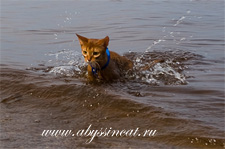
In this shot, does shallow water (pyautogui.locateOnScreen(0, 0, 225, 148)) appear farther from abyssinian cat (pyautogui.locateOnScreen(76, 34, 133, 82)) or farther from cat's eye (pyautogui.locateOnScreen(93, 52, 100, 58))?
cat's eye (pyautogui.locateOnScreen(93, 52, 100, 58))

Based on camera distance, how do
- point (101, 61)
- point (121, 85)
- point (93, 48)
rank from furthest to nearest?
1. point (121, 85)
2. point (101, 61)
3. point (93, 48)

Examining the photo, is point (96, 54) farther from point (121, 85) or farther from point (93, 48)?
point (121, 85)

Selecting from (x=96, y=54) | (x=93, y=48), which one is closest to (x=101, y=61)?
(x=96, y=54)

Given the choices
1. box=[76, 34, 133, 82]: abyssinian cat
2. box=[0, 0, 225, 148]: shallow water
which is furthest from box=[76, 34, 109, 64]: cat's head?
box=[0, 0, 225, 148]: shallow water

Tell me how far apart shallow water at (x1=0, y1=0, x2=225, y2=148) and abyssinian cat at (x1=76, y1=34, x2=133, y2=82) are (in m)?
0.19

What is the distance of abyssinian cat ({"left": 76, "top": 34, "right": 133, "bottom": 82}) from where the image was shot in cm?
614

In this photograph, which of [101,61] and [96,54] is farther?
[101,61]

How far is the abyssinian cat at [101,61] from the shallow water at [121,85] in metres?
0.19

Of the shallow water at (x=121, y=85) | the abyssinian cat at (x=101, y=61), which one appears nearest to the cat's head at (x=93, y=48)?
the abyssinian cat at (x=101, y=61)

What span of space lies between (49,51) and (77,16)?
20.2ft

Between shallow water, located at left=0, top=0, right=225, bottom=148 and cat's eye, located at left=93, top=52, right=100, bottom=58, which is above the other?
cat's eye, located at left=93, top=52, right=100, bottom=58

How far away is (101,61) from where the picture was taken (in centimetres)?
638

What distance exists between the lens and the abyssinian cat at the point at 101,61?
614 cm

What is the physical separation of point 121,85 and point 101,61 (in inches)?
20.6
